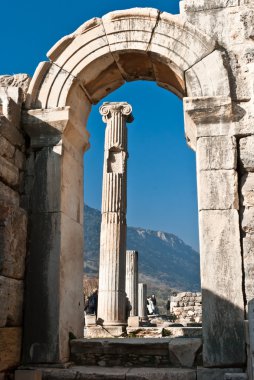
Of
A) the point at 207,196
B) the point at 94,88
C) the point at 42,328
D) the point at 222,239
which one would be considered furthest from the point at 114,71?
the point at 42,328

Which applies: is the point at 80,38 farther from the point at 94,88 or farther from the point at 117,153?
the point at 117,153

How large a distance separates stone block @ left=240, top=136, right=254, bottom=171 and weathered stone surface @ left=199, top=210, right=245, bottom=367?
571mm

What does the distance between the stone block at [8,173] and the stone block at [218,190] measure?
2248mm

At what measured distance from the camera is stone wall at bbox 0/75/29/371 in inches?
200

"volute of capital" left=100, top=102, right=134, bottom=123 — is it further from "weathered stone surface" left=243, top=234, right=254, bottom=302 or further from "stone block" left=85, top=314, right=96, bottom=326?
"weathered stone surface" left=243, top=234, right=254, bottom=302

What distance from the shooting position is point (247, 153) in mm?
5293

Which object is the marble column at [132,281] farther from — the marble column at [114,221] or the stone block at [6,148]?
the stone block at [6,148]

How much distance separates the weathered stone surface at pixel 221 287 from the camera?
4.77 m

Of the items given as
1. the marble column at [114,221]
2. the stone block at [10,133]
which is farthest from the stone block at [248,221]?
the marble column at [114,221]

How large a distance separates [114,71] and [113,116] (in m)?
8.83

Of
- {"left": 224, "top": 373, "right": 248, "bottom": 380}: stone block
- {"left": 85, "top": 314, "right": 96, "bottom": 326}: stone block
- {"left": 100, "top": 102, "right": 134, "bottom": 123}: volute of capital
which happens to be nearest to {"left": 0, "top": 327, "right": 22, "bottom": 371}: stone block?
{"left": 224, "top": 373, "right": 248, "bottom": 380}: stone block

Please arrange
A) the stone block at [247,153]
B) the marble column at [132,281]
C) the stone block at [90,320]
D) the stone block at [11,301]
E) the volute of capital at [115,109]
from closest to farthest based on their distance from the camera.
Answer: the stone block at [11,301] < the stone block at [247,153] < the stone block at [90,320] < the volute of capital at [115,109] < the marble column at [132,281]

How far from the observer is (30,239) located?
565 cm

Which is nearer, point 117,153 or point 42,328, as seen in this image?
point 42,328
